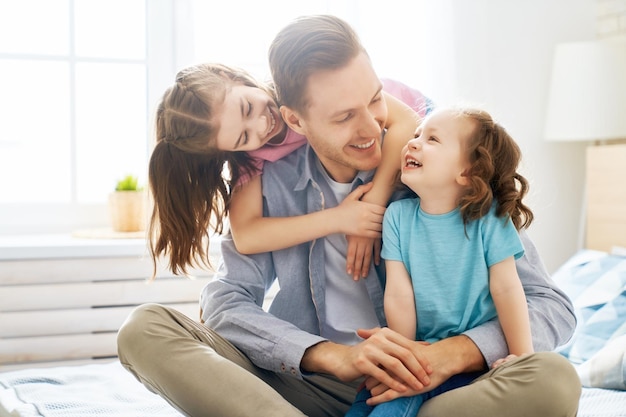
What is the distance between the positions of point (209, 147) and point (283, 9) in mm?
1755

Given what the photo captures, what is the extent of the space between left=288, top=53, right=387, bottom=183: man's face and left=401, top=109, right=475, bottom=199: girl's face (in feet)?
0.34

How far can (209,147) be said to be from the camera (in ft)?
5.54

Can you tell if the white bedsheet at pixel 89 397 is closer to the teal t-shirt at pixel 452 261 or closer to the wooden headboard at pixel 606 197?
the teal t-shirt at pixel 452 261

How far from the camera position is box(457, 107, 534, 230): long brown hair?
150 cm

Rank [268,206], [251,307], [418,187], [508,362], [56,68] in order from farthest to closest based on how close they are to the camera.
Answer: [56,68]
[268,206]
[251,307]
[418,187]
[508,362]

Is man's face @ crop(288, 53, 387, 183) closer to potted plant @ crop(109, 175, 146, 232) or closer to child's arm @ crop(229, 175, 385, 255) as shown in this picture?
child's arm @ crop(229, 175, 385, 255)

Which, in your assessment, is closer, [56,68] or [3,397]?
[3,397]

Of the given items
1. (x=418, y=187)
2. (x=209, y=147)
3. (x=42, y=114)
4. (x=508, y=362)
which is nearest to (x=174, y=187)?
(x=209, y=147)

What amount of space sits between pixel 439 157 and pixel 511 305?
0.30m

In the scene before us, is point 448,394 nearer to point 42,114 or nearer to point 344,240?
point 344,240

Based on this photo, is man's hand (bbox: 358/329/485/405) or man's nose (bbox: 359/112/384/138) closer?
man's hand (bbox: 358/329/485/405)

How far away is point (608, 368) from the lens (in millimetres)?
1927

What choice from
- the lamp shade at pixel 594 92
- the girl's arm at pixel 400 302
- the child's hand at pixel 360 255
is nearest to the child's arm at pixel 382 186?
the child's hand at pixel 360 255

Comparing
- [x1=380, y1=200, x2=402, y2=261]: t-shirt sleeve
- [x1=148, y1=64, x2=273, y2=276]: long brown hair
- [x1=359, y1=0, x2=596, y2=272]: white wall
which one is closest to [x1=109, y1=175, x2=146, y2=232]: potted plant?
[x1=359, y1=0, x2=596, y2=272]: white wall
